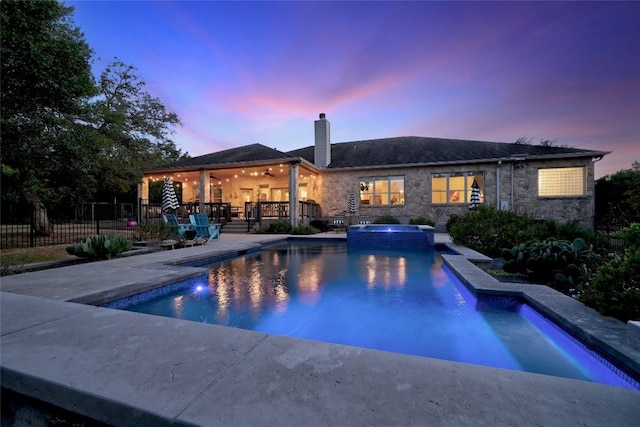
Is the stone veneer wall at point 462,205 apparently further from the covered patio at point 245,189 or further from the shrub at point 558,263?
the shrub at point 558,263

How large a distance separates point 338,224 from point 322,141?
5.43 meters

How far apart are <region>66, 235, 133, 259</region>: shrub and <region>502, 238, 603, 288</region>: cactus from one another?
832 centimetres

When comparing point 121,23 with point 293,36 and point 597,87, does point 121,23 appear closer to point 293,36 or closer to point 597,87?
point 293,36

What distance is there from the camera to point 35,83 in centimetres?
659

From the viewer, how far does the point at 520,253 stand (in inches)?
195

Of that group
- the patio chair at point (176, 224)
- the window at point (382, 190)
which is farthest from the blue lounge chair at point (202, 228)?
the window at point (382, 190)

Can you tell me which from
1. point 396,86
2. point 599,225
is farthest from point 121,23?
point 599,225

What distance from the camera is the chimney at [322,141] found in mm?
17250

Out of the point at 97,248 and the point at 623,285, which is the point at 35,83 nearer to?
the point at 97,248

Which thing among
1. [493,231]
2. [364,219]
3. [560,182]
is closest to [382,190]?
[364,219]

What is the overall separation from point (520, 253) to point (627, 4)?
421 inches

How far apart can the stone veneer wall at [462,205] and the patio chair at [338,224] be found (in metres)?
0.97

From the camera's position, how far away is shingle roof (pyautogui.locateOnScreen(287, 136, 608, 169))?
14250mm

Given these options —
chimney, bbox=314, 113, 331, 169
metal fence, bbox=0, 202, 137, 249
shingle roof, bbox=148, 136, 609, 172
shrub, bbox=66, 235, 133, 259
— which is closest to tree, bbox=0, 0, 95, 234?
metal fence, bbox=0, 202, 137, 249
